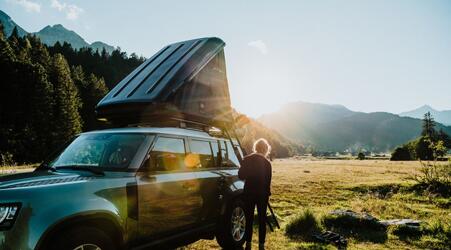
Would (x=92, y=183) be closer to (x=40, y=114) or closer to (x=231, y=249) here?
(x=231, y=249)

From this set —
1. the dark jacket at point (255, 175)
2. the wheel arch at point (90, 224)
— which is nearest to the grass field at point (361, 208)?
the dark jacket at point (255, 175)

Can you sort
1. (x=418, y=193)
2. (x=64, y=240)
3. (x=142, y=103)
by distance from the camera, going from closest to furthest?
(x=64, y=240) → (x=142, y=103) → (x=418, y=193)

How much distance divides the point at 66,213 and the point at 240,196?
182 inches

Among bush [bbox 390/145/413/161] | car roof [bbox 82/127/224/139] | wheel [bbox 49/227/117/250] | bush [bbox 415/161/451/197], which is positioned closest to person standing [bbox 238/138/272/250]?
car roof [bbox 82/127/224/139]

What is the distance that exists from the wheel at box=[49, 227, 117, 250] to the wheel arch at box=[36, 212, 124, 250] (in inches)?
3.0

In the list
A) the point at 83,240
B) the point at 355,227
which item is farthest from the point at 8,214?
the point at 355,227

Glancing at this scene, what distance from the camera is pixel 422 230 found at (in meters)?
9.13

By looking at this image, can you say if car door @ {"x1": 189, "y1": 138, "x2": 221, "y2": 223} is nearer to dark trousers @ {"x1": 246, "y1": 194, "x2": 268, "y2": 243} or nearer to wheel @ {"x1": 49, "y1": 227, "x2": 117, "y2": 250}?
dark trousers @ {"x1": 246, "y1": 194, "x2": 268, "y2": 243}

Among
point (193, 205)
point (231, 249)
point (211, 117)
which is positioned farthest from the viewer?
point (211, 117)

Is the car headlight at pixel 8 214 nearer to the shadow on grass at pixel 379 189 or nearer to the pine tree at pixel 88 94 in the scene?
the shadow on grass at pixel 379 189

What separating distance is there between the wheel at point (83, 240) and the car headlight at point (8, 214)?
484 millimetres

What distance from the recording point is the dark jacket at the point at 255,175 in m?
7.52

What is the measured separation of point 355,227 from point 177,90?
619 centimetres

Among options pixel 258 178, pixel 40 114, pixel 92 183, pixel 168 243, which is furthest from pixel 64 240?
pixel 40 114
